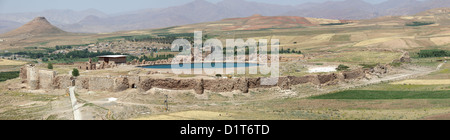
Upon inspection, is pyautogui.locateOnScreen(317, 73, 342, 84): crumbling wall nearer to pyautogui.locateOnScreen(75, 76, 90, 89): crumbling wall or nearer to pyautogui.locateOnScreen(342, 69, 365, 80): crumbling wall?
pyautogui.locateOnScreen(342, 69, 365, 80): crumbling wall

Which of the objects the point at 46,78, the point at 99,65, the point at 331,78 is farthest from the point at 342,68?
the point at 46,78

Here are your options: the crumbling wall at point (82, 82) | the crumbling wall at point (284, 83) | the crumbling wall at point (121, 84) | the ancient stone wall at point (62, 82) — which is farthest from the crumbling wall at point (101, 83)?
the crumbling wall at point (284, 83)

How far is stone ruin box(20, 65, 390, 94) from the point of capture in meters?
43.7

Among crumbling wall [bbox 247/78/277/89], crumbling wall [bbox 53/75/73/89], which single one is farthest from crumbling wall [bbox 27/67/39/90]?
crumbling wall [bbox 247/78/277/89]

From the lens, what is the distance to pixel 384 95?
40125 mm

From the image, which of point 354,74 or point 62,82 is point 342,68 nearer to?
point 354,74

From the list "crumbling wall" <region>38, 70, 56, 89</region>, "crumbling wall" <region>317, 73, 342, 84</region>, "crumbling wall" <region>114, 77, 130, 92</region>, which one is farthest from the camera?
"crumbling wall" <region>38, 70, 56, 89</region>

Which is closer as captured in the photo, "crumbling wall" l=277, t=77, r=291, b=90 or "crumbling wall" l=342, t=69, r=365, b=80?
"crumbling wall" l=277, t=77, r=291, b=90

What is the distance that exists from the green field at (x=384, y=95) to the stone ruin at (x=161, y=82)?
17.2 feet

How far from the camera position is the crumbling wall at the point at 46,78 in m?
50.4

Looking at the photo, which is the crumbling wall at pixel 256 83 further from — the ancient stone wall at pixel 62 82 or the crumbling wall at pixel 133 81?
the ancient stone wall at pixel 62 82

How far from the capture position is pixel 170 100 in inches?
1641
